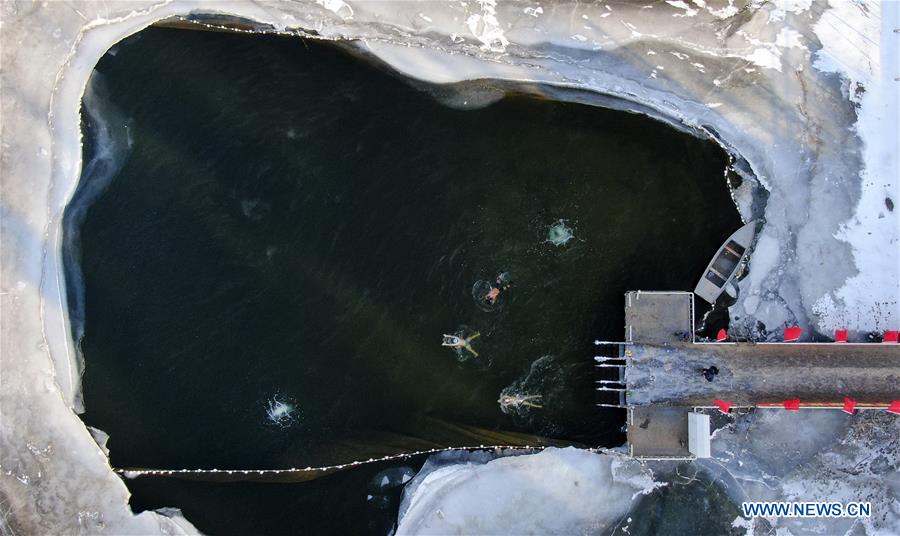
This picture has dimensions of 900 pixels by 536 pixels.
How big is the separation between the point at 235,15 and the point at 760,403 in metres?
10.0

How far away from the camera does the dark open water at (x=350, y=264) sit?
349 inches

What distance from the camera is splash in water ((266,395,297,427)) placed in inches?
350

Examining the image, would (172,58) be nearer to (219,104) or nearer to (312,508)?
(219,104)

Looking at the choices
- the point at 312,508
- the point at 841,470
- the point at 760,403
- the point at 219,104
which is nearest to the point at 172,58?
the point at 219,104

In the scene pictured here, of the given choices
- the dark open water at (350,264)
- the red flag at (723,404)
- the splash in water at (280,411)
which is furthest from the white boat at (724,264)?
the splash in water at (280,411)

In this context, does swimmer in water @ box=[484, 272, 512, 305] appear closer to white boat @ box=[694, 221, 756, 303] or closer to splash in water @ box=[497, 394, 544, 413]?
splash in water @ box=[497, 394, 544, 413]

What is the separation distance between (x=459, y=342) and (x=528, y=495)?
258cm

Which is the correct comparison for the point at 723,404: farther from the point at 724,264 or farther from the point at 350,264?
the point at 350,264

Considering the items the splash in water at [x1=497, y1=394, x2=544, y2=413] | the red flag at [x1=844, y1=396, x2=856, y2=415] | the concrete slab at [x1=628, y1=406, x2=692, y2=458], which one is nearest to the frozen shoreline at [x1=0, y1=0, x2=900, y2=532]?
the red flag at [x1=844, y1=396, x2=856, y2=415]

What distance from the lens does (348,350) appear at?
8.91 meters

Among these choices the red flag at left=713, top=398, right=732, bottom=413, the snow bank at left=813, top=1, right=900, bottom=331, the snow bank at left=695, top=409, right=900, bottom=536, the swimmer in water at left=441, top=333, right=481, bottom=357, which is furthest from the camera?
the swimmer in water at left=441, top=333, right=481, bottom=357

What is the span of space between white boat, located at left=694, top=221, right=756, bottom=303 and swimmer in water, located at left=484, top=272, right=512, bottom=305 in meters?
2.96

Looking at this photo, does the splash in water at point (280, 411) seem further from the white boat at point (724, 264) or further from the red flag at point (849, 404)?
the red flag at point (849, 404)

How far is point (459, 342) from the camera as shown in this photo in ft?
29.1
